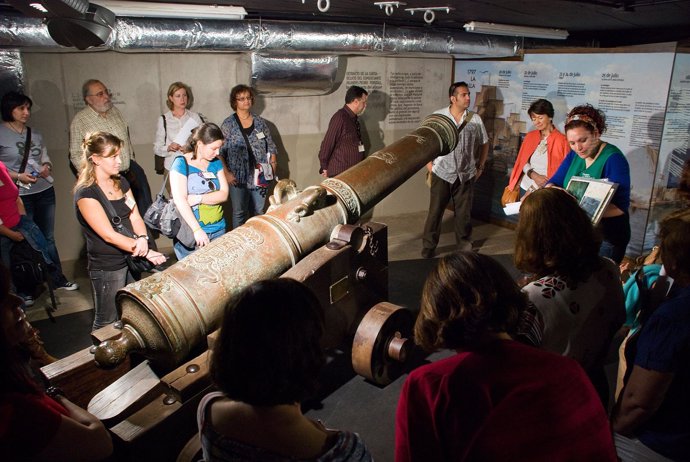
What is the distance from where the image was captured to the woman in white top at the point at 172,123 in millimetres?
5305

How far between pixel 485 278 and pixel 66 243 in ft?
17.1

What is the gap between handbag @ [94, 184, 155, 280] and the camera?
3004mm

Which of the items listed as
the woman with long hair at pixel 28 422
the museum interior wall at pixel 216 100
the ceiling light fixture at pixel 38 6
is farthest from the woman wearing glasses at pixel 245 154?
the woman with long hair at pixel 28 422

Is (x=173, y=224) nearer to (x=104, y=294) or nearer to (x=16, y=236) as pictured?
(x=104, y=294)

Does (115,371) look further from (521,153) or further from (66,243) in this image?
(521,153)

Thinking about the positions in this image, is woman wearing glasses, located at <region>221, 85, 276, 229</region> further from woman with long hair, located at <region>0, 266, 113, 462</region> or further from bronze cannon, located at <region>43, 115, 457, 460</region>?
woman with long hair, located at <region>0, 266, 113, 462</region>

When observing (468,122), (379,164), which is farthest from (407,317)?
(468,122)

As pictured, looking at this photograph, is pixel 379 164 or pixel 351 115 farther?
pixel 351 115

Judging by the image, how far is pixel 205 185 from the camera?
11.7 ft

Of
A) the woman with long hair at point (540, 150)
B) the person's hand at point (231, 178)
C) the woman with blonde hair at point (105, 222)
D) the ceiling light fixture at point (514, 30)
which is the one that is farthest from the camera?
the ceiling light fixture at point (514, 30)

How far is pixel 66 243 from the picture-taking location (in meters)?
5.48

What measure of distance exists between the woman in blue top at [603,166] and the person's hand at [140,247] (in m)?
2.75

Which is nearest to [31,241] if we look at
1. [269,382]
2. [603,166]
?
[269,382]

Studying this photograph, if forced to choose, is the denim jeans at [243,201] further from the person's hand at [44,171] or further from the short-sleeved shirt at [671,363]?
the short-sleeved shirt at [671,363]
